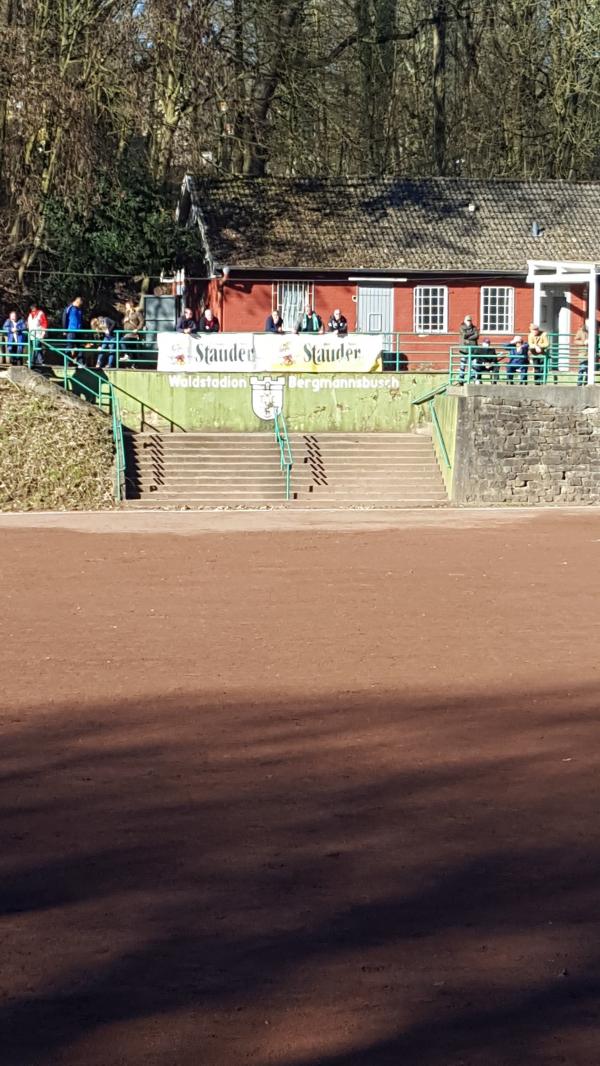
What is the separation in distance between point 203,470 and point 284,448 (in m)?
2.23

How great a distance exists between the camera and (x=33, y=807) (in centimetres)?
888

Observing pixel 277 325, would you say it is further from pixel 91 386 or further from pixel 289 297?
pixel 289 297

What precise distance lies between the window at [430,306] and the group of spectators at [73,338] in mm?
8981

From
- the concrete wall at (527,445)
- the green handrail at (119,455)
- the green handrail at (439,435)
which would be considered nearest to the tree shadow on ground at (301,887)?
the green handrail at (119,455)

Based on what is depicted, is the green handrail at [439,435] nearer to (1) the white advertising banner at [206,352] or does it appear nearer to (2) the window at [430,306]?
(1) the white advertising banner at [206,352]

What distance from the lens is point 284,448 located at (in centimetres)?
3400

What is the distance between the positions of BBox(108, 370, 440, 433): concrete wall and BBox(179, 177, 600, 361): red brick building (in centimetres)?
535

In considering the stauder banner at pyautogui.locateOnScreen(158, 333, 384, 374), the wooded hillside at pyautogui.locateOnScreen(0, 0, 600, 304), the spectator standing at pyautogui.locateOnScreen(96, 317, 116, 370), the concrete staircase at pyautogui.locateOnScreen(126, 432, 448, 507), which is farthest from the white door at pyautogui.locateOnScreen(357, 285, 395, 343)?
the concrete staircase at pyautogui.locateOnScreen(126, 432, 448, 507)

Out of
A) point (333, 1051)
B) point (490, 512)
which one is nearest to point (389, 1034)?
point (333, 1051)

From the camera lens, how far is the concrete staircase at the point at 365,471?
32.2 m

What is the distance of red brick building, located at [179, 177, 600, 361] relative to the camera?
41.8m

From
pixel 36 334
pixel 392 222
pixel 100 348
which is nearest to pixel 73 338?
pixel 100 348

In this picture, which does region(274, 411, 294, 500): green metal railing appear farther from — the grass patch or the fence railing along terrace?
the grass patch

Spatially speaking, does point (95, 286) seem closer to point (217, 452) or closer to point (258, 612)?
point (217, 452)
